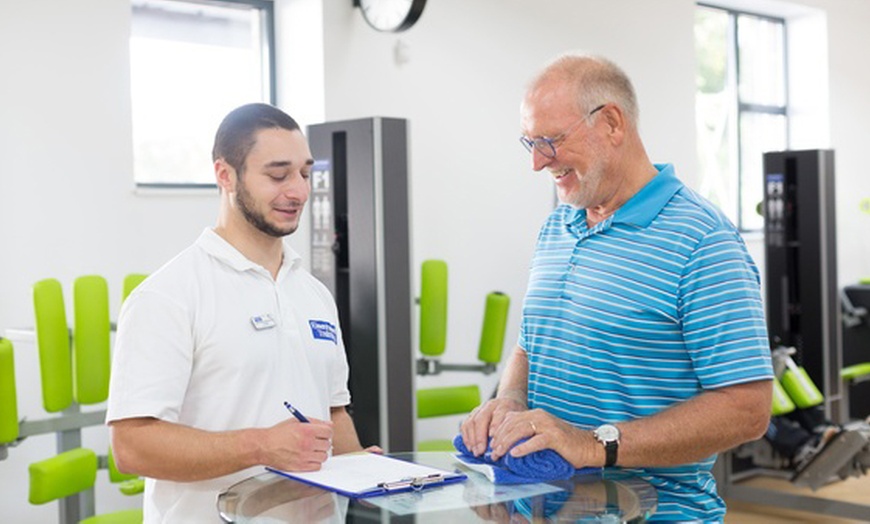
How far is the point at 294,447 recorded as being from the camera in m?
1.85

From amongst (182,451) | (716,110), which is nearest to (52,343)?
(182,451)

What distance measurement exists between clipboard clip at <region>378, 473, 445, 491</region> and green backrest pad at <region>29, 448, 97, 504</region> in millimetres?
1882

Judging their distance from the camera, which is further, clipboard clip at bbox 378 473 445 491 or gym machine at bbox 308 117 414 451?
gym machine at bbox 308 117 414 451

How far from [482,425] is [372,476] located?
0.21 meters

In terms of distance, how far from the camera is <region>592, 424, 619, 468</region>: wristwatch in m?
1.75

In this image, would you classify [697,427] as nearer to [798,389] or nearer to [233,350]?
[233,350]

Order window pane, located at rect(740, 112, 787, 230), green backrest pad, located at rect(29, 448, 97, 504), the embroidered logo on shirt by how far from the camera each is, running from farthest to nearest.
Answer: window pane, located at rect(740, 112, 787, 230) < green backrest pad, located at rect(29, 448, 97, 504) < the embroidered logo on shirt

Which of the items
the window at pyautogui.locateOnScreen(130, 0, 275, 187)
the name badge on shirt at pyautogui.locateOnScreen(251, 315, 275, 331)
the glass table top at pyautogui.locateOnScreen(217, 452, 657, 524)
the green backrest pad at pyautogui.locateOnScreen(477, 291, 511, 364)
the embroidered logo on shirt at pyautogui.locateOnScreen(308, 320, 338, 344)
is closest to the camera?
the glass table top at pyautogui.locateOnScreen(217, 452, 657, 524)

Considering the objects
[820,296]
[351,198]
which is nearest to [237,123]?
[351,198]

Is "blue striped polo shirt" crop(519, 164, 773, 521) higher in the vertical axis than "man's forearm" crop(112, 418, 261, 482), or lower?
higher

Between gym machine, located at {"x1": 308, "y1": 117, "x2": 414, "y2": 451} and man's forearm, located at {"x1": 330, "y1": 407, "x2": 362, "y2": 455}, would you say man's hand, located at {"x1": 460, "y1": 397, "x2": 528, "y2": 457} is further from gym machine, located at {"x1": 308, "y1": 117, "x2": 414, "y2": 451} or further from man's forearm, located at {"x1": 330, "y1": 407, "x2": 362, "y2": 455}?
gym machine, located at {"x1": 308, "y1": 117, "x2": 414, "y2": 451}

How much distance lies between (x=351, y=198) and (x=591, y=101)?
2391mm

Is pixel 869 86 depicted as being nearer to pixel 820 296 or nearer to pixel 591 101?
pixel 820 296

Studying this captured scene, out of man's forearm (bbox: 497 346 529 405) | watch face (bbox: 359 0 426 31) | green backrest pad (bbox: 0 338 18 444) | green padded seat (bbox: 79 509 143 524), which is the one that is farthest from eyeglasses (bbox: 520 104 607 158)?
watch face (bbox: 359 0 426 31)
